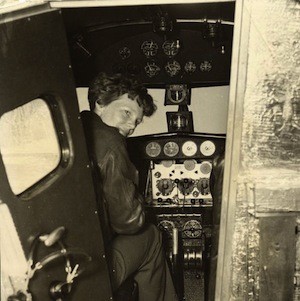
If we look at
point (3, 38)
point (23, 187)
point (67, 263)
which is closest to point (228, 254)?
point (67, 263)

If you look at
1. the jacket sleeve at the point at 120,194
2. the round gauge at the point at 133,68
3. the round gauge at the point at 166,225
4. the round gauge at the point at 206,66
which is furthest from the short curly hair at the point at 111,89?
the round gauge at the point at 166,225

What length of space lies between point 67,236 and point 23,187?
0.35 meters

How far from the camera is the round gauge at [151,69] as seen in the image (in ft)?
14.3

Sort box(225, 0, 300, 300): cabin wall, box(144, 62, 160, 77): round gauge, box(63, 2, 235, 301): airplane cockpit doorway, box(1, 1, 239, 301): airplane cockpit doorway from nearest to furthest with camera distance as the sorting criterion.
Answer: box(225, 0, 300, 300): cabin wall → box(1, 1, 239, 301): airplane cockpit doorway → box(63, 2, 235, 301): airplane cockpit doorway → box(144, 62, 160, 77): round gauge

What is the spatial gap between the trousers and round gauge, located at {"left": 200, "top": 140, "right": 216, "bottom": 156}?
1.64m

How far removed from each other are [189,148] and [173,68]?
3.00 ft

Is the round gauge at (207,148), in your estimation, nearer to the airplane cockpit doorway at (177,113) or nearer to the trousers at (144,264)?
the airplane cockpit doorway at (177,113)

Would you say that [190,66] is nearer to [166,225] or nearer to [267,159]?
[166,225]

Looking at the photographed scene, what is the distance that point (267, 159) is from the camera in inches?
71.4

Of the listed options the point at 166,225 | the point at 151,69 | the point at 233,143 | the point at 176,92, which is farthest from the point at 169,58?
the point at 233,143

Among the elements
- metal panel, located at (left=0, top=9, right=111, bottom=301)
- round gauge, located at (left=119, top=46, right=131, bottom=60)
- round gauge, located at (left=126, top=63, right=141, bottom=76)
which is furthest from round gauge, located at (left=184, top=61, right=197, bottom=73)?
metal panel, located at (left=0, top=9, right=111, bottom=301)

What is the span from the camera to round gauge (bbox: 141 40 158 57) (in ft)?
13.8

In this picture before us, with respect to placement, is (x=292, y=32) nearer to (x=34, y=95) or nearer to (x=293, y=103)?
(x=293, y=103)

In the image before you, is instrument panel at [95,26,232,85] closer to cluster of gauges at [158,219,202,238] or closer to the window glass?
cluster of gauges at [158,219,202,238]
